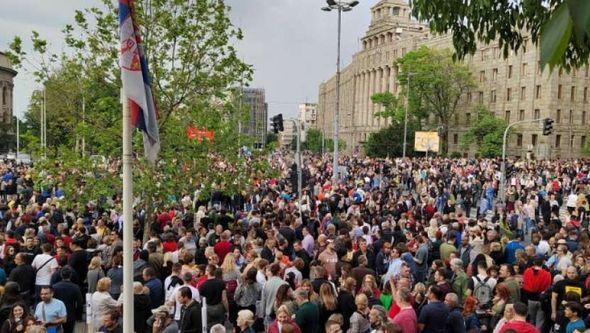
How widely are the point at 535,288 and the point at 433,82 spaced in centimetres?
6517

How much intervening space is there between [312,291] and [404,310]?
4.81ft

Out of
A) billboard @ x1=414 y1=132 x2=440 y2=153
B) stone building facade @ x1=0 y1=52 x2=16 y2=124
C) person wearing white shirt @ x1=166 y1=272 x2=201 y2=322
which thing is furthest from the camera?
stone building facade @ x1=0 y1=52 x2=16 y2=124

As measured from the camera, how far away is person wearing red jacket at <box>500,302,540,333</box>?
6.62m

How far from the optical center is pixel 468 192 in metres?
26.5

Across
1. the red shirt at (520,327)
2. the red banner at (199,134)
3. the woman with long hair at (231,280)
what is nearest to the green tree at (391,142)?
the red banner at (199,134)

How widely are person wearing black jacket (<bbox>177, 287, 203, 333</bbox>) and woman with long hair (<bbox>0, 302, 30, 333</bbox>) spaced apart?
1.85m

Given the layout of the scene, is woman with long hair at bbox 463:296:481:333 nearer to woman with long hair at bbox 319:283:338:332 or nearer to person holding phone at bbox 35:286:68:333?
woman with long hair at bbox 319:283:338:332

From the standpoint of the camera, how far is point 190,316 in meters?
7.54

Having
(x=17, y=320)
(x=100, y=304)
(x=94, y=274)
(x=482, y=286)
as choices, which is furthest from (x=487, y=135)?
(x=17, y=320)

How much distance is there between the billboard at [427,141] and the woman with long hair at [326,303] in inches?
2180

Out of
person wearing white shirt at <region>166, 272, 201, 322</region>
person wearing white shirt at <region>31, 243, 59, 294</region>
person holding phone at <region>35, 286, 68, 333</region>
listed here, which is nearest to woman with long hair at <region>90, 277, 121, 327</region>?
person holding phone at <region>35, 286, 68, 333</region>

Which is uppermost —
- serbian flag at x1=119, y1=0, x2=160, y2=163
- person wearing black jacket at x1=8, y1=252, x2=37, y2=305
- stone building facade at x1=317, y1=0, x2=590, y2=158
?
stone building facade at x1=317, y1=0, x2=590, y2=158

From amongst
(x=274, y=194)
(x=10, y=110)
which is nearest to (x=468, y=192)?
(x=274, y=194)

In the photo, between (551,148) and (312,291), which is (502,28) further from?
(551,148)
